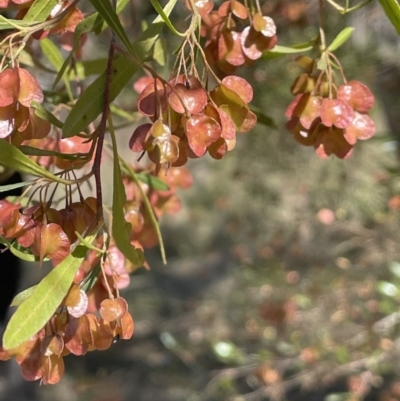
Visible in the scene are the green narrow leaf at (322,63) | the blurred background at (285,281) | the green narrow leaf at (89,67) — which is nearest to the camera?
the green narrow leaf at (322,63)

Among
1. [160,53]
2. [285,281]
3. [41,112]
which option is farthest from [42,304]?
[285,281]

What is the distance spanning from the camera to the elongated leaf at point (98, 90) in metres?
0.51

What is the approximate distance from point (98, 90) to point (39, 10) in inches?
3.7

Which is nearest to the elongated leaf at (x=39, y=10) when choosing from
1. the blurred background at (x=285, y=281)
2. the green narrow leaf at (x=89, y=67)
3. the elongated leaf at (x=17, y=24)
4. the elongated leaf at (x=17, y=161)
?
the elongated leaf at (x=17, y=24)

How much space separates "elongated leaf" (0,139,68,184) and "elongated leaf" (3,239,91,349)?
0.25 ft

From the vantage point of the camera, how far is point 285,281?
2439 millimetres

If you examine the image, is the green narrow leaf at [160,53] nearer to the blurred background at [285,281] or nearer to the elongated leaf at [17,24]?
the elongated leaf at [17,24]

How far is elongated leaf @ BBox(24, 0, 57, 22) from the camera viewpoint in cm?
53

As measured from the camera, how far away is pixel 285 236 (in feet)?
8.74

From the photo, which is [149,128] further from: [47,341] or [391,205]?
[391,205]

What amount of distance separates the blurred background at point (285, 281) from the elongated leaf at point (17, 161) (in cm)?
126

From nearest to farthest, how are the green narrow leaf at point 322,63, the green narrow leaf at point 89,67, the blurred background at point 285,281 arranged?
1. the green narrow leaf at point 322,63
2. the green narrow leaf at point 89,67
3. the blurred background at point 285,281

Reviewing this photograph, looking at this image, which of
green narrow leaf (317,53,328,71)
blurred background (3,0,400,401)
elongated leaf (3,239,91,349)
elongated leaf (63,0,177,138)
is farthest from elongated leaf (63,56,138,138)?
blurred background (3,0,400,401)

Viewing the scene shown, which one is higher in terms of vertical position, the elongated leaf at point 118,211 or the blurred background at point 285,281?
the elongated leaf at point 118,211
